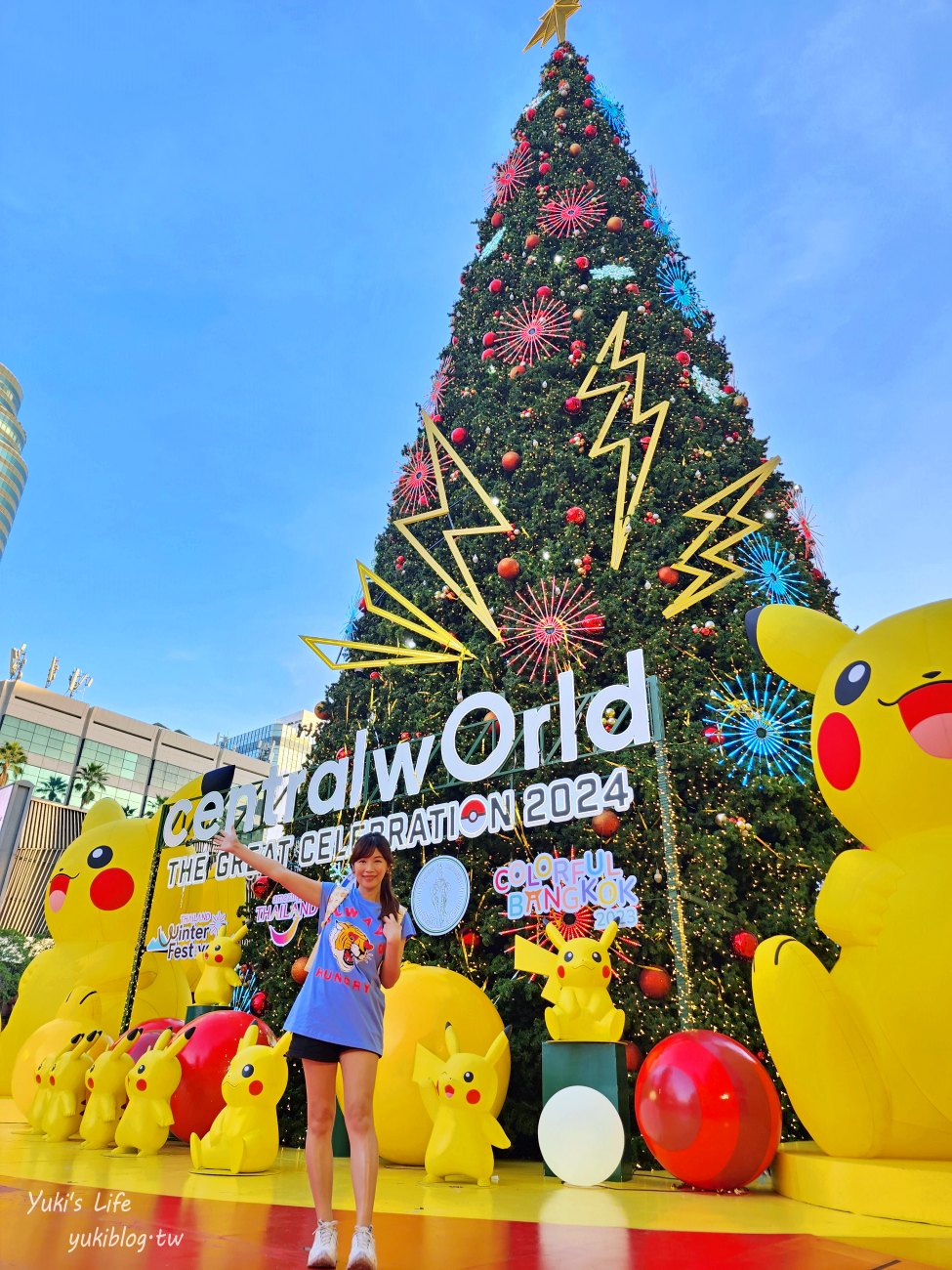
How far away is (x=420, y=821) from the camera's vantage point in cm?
815

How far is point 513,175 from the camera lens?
51.4 feet

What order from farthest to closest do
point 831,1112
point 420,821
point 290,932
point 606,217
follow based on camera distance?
1. point 606,217
2. point 290,932
3. point 420,821
4. point 831,1112

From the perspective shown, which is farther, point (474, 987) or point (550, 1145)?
point (474, 987)

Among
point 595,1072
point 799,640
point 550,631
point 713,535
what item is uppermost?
point 713,535

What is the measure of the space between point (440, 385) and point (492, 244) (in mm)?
3178

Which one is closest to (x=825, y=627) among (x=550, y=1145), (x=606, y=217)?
(x=550, y=1145)

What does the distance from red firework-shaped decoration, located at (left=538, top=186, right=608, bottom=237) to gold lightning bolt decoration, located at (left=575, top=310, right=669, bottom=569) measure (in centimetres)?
279

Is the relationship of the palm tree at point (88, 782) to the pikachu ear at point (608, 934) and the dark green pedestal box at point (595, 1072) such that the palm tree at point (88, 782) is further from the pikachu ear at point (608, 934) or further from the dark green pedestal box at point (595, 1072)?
the pikachu ear at point (608, 934)

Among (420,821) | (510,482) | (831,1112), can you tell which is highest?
(510,482)

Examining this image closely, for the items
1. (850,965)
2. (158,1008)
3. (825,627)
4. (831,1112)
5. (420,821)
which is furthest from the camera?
(158,1008)

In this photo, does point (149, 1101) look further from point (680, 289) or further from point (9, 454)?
point (9, 454)

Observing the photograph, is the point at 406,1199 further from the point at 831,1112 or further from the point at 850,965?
the point at 850,965

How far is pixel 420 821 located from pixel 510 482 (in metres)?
5.81

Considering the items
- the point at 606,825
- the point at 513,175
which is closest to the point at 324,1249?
the point at 606,825
